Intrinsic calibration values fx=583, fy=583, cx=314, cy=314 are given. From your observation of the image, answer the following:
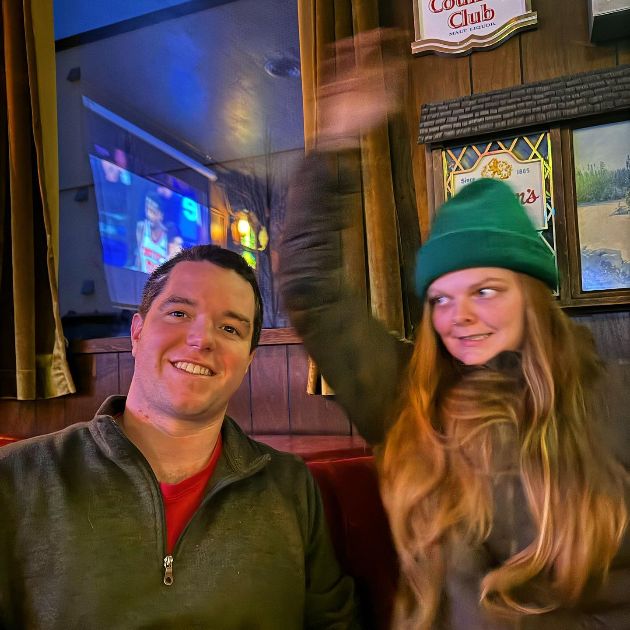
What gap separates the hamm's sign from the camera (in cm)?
116

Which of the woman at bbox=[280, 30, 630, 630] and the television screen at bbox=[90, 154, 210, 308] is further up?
the television screen at bbox=[90, 154, 210, 308]

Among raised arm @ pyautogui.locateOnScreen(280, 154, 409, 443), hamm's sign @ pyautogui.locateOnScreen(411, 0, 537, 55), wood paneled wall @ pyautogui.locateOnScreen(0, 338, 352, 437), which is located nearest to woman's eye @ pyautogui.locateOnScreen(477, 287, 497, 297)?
raised arm @ pyautogui.locateOnScreen(280, 154, 409, 443)

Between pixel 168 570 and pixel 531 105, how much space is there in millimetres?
951

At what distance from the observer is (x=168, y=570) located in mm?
697

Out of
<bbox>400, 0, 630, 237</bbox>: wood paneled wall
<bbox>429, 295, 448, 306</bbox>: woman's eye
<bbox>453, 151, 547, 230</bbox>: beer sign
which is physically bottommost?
<bbox>429, 295, 448, 306</bbox>: woman's eye

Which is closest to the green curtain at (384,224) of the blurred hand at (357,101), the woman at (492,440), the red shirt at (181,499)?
the blurred hand at (357,101)

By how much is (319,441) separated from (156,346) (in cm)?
55

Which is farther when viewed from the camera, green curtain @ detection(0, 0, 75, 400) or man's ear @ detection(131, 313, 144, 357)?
green curtain @ detection(0, 0, 75, 400)

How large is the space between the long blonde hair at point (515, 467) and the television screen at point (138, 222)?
605 mm

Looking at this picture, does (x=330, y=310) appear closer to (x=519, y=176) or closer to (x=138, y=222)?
(x=519, y=176)

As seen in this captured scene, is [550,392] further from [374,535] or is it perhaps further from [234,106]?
[234,106]

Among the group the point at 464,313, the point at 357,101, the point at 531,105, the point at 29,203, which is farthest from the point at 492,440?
the point at 29,203

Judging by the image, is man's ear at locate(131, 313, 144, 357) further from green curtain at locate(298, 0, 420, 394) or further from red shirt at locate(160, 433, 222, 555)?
green curtain at locate(298, 0, 420, 394)

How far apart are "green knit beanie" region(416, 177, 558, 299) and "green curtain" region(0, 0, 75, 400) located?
1.05 meters
